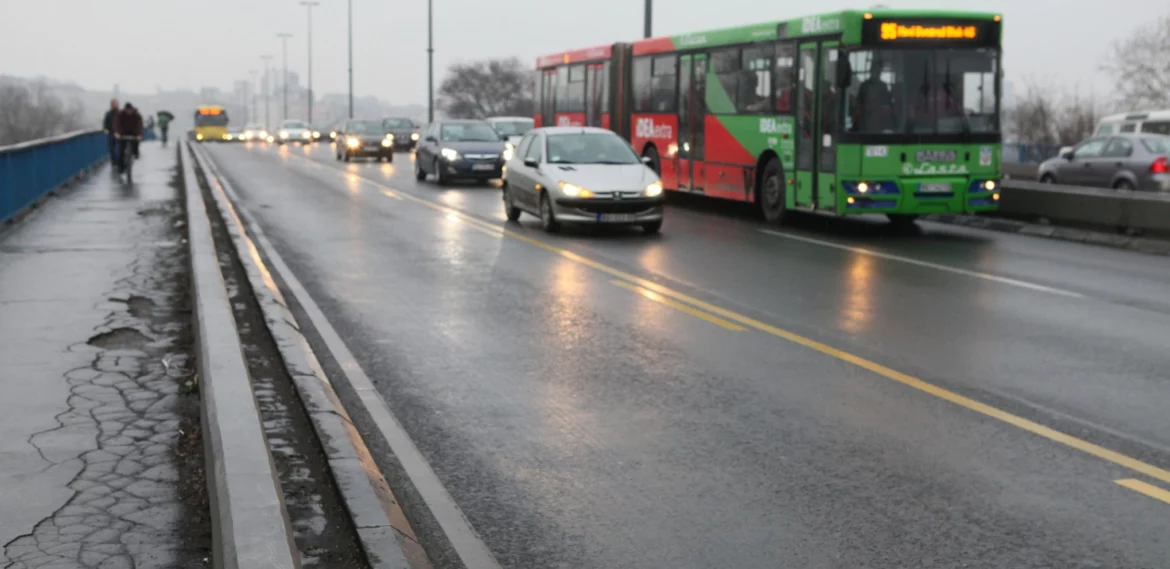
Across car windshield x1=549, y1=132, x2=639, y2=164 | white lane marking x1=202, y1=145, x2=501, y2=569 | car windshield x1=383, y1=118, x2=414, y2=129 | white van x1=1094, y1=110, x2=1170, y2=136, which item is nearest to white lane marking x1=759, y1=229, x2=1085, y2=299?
car windshield x1=549, y1=132, x2=639, y2=164

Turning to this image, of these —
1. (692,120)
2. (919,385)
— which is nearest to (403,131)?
(692,120)

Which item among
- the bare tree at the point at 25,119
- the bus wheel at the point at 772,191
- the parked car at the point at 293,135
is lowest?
the bus wheel at the point at 772,191

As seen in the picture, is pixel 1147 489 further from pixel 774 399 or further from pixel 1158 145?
pixel 1158 145

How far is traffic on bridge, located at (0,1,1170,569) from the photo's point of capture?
5473 millimetres

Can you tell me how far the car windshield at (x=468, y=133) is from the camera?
32781 millimetres

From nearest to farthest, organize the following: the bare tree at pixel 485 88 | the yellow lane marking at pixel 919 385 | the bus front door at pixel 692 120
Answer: the yellow lane marking at pixel 919 385
the bus front door at pixel 692 120
the bare tree at pixel 485 88

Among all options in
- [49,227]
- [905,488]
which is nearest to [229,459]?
[905,488]

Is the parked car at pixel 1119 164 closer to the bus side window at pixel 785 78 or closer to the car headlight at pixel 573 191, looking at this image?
the bus side window at pixel 785 78

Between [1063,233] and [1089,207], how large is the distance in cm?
54

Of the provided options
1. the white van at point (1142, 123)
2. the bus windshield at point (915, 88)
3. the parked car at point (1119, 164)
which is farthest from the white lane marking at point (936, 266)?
the white van at point (1142, 123)

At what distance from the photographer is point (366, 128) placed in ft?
158

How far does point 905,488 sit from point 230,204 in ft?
65.6

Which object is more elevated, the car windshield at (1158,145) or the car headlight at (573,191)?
the car windshield at (1158,145)

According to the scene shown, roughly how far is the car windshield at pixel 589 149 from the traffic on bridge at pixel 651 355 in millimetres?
58
